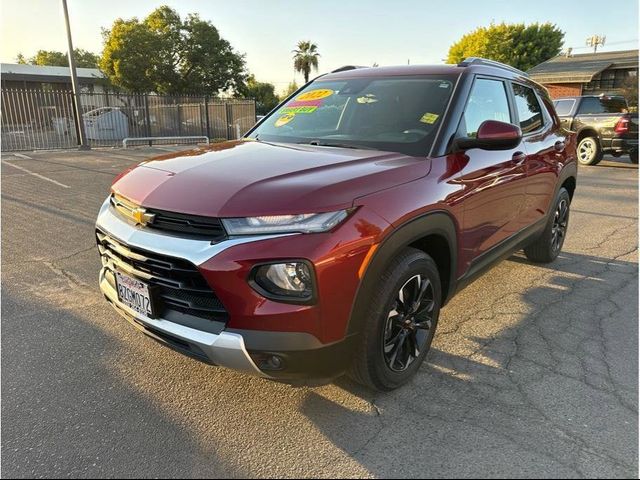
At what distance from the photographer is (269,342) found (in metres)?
2.07

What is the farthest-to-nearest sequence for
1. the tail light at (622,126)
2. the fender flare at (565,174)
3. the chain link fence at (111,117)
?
1. the chain link fence at (111,117)
2. the tail light at (622,126)
3. the fender flare at (565,174)

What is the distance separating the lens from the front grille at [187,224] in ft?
7.00

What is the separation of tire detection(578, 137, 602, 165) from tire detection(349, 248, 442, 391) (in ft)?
41.8

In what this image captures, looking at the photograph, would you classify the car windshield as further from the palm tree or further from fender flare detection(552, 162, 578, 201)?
the palm tree

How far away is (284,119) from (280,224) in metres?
1.93

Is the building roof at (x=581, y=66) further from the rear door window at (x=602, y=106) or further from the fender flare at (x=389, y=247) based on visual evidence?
the fender flare at (x=389, y=247)

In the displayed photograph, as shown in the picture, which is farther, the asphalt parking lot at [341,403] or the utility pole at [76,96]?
the utility pole at [76,96]

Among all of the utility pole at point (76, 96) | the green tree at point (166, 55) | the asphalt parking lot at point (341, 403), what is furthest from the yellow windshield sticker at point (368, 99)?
the green tree at point (166, 55)

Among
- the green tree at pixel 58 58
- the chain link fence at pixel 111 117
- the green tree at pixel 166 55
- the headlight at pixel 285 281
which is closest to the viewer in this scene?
the headlight at pixel 285 281

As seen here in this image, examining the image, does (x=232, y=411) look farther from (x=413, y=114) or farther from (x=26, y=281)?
(x=26, y=281)

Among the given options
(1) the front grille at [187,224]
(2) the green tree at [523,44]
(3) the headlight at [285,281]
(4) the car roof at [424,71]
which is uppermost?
(2) the green tree at [523,44]

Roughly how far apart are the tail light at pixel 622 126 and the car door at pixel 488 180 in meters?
10.8

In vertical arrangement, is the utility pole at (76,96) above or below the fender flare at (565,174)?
above

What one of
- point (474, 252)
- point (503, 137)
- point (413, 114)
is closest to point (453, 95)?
point (413, 114)
